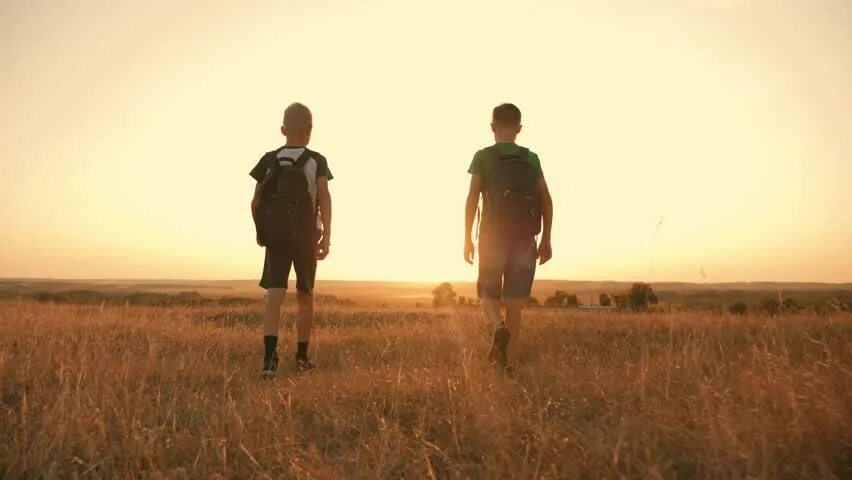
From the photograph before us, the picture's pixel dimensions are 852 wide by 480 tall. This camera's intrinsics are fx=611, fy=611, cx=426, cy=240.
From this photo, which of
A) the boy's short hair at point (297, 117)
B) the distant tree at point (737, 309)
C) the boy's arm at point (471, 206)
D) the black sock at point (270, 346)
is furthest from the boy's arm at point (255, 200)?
the distant tree at point (737, 309)

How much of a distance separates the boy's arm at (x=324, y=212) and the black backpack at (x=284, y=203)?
0.21 metres

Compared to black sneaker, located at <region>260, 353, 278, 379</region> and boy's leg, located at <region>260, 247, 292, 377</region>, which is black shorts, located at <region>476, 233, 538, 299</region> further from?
black sneaker, located at <region>260, 353, 278, 379</region>

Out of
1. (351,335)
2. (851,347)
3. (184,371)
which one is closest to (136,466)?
(184,371)

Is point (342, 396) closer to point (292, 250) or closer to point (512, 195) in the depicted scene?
point (292, 250)

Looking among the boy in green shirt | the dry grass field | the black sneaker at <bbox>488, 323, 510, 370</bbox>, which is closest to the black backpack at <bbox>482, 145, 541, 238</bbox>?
the boy in green shirt

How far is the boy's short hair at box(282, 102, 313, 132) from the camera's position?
5.38m

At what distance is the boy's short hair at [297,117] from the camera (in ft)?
17.7

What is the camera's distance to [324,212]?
18.0 feet

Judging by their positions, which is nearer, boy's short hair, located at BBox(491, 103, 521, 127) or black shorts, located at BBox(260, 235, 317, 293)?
black shorts, located at BBox(260, 235, 317, 293)

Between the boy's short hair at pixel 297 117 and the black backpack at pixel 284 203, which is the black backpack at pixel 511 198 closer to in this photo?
the black backpack at pixel 284 203

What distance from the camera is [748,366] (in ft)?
15.4

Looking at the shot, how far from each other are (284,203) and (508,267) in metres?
1.98

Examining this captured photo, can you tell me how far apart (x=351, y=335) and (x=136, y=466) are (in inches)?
195

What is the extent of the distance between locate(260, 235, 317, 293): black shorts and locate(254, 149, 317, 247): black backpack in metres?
0.07
